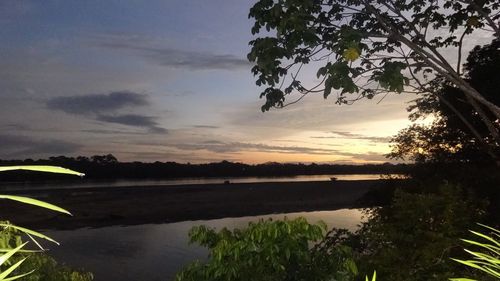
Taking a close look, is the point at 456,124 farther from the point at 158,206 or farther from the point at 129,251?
the point at 158,206

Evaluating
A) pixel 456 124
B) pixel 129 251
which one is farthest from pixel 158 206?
pixel 456 124

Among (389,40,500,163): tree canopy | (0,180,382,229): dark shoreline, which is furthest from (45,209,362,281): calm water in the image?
(389,40,500,163): tree canopy

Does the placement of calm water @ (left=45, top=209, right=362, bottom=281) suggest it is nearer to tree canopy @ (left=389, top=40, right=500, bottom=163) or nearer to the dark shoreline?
the dark shoreline

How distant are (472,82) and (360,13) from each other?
7.98 m

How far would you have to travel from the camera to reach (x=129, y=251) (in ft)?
75.7

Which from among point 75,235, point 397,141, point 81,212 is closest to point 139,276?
point 75,235

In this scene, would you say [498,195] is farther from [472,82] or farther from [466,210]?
[472,82]

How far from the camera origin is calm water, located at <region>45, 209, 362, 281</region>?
19.9 metres

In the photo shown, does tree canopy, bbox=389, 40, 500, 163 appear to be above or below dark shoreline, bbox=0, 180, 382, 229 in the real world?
above

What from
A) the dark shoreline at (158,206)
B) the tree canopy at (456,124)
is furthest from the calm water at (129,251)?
the tree canopy at (456,124)

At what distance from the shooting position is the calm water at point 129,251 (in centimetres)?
1986

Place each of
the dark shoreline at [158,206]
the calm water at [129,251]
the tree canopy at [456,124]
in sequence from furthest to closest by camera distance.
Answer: the dark shoreline at [158,206] < the calm water at [129,251] < the tree canopy at [456,124]

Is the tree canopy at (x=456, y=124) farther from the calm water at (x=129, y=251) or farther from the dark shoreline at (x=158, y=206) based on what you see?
the calm water at (x=129, y=251)

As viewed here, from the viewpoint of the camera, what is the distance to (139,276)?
19.2 m
